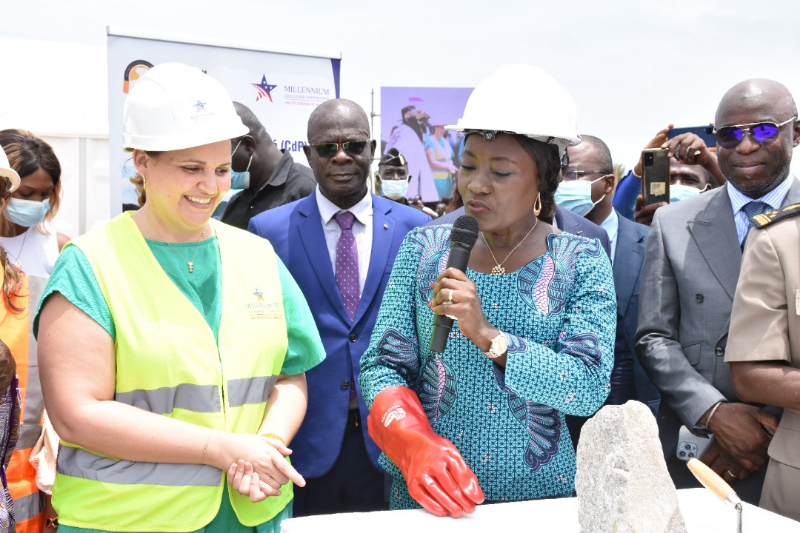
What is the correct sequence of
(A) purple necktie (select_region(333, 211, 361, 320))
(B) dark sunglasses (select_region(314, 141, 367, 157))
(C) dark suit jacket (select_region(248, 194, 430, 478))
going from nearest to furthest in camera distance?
(C) dark suit jacket (select_region(248, 194, 430, 478))
(A) purple necktie (select_region(333, 211, 361, 320))
(B) dark sunglasses (select_region(314, 141, 367, 157))

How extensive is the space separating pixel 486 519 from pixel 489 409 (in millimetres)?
416

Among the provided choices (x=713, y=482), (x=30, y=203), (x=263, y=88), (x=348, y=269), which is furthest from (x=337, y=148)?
→ (x=263, y=88)

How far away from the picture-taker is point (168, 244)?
2410 mm

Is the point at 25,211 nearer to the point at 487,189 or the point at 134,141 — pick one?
the point at 134,141


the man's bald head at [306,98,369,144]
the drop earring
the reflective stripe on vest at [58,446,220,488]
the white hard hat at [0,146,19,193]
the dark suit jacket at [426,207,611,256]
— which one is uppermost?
the man's bald head at [306,98,369,144]

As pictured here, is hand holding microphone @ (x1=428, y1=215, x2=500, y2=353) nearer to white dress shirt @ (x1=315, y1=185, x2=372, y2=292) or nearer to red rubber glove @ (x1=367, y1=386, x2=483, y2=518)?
red rubber glove @ (x1=367, y1=386, x2=483, y2=518)

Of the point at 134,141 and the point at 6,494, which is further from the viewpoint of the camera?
the point at 6,494

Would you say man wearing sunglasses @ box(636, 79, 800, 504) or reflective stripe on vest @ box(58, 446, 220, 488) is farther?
man wearing sunglasses @ box(636, 79, 800, 504)

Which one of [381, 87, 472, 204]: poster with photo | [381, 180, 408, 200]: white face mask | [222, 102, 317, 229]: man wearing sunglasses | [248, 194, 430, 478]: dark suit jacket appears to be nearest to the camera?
[248, 194, 430, 478]: dark suit jacket

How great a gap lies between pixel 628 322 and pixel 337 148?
167 cm

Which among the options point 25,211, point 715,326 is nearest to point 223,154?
point 715,326

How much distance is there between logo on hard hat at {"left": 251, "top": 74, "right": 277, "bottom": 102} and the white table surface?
5277 millimetres

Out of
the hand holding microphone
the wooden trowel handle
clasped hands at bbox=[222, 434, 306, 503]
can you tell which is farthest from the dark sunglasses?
the wooden trowel handle

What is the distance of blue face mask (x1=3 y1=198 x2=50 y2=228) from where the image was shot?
4250 millimetres
